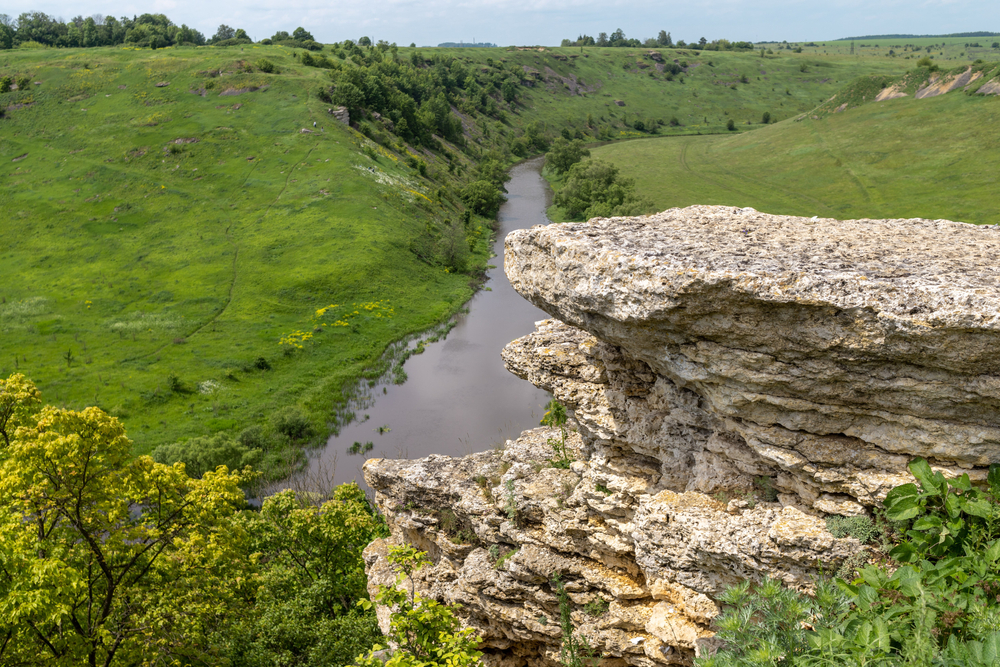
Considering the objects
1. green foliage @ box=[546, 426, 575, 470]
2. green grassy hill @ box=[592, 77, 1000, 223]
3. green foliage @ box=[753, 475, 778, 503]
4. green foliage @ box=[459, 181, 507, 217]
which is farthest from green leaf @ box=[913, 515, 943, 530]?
green foliage @ box=[459, 181, 507, 217]

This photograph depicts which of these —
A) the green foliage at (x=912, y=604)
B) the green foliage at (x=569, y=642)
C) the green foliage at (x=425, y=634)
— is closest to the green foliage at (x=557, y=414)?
the green foliage at (x=569, y=642)

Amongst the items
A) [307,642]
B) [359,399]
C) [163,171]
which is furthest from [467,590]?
[163,171]

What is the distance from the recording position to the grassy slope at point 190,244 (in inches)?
2051

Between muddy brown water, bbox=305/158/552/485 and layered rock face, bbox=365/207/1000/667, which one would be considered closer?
layered rock face, bbox=365/207/1000/667

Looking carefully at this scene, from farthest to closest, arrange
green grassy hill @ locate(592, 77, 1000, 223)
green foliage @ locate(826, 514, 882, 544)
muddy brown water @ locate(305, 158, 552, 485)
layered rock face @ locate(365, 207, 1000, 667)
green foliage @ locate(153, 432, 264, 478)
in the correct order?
green grassy hill @ locate(592, 77, 1000, 223) → muddy brown water @ locate(305, 158, 552, 485) → green foliage @ locate(153, 432, 264, 478) → green foliage @ locate(826, 514, 882, 544) → layered rock face @ locate(365, 207, 1000, 667)

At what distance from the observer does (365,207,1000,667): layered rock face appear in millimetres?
8930

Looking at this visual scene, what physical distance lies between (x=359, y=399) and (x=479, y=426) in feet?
38.8

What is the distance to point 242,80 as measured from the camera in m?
109

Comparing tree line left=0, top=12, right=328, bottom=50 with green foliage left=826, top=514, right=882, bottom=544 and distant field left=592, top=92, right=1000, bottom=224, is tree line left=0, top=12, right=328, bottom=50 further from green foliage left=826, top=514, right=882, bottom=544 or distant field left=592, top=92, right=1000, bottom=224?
green foliage left=826, top=514, right=882, bottom=544

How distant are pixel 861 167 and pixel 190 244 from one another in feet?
318

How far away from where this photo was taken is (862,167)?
3585 inches

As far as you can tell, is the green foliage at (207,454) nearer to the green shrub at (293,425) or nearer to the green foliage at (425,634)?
the green shrub at (293,425)

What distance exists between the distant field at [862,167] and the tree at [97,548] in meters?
79.3

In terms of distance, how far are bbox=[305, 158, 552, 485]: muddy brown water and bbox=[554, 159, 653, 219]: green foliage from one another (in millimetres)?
19680
